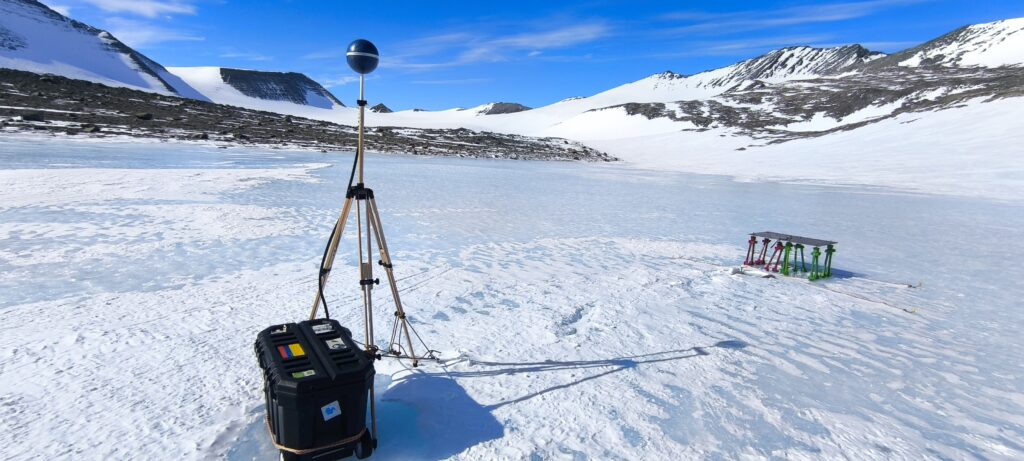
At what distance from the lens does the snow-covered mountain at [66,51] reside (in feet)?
248

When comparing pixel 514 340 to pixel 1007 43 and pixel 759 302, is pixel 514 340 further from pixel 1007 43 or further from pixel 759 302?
pixel 1007 43

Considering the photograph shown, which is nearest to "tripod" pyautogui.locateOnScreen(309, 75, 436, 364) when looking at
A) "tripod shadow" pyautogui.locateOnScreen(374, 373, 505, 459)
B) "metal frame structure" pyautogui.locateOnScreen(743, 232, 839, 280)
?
"tripod shadow" pyautogui.locateOnScreen(374, 373, 505, 459)

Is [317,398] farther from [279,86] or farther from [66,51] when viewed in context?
[279,86]

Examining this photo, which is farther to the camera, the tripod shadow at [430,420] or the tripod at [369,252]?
the tripod at [369,252]

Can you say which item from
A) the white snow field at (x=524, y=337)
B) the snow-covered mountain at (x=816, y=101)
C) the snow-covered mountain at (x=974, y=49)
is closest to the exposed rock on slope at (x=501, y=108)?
the snow-covered mountain at (x=816, y=101)

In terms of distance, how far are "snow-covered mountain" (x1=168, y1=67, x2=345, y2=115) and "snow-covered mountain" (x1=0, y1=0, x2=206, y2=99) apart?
390 inches

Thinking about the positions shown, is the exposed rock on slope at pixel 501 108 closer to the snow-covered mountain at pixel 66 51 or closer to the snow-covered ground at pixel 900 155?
the snow-covered mountain at pixel 66 51

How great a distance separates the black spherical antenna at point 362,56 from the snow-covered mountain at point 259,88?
375 feet

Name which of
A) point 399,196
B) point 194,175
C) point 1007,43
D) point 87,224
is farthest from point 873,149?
point 1007,43

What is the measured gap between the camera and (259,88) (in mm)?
119812

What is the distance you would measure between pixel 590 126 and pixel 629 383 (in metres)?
98.0

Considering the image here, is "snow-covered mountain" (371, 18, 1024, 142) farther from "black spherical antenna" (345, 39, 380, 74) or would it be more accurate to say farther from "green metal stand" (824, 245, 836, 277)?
"black spherical antenna" (345, 39, 380, 74)

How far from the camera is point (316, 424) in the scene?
296cm

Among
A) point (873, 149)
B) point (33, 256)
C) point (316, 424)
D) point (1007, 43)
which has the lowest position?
point (33, 256)
